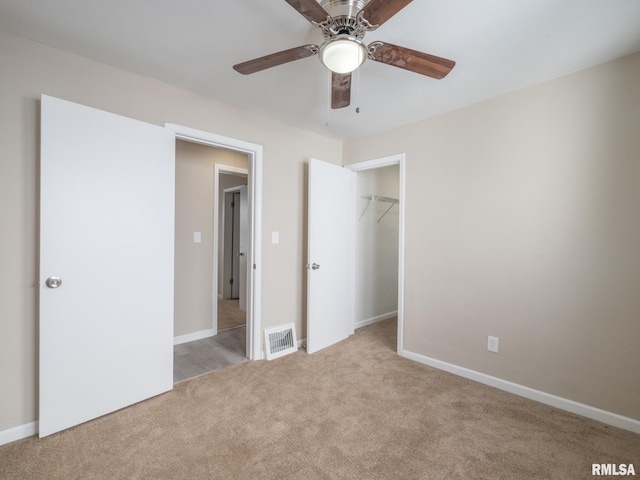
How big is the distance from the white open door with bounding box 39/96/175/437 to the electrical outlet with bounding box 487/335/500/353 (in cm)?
253

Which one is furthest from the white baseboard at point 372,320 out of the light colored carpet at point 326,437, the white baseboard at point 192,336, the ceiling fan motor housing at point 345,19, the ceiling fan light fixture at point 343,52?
the ceiling fan motor housing at point 345,19

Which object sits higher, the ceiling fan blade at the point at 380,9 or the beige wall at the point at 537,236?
the ceiling fan blade at the point at 380,9

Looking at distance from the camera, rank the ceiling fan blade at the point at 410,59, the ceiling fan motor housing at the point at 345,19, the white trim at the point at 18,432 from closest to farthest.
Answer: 1. the ceiling fan motor housing at the point at 345,19
2. the ceiling fan blade at the point at 410,59
3. the white trim at the point at 18,432

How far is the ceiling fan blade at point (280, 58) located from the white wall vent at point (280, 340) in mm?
2213

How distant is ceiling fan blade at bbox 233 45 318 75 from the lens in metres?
1.46

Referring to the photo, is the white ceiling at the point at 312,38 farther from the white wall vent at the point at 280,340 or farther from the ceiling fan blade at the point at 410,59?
the white wall vent at the point at 280,340

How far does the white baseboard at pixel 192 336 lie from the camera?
10.8 feet

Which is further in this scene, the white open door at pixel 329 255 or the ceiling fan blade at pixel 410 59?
the white open door at pixel 329 255

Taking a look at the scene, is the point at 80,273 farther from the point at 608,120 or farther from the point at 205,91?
the point at 608,120

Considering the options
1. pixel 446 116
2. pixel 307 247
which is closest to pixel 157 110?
pixel 307 247

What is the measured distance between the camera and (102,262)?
1931mm

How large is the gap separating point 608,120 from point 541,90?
0.48m

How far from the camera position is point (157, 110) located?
2232mm

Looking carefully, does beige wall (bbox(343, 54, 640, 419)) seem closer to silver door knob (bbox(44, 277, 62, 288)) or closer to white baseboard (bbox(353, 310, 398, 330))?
white baseboard (bbox(353, 310, 398, 330))
